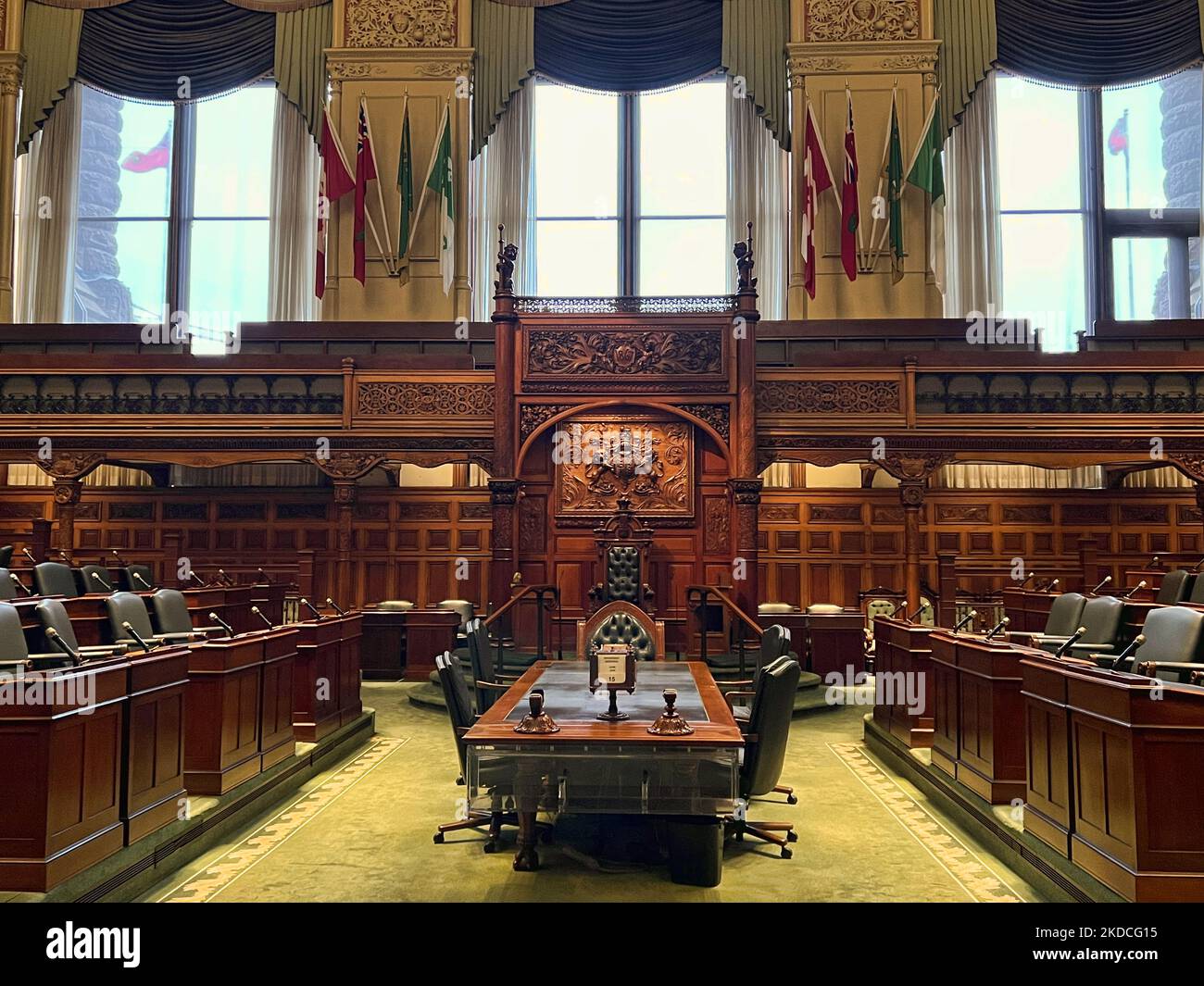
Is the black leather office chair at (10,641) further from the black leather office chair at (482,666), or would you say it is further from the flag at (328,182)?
the flag at (328,182)

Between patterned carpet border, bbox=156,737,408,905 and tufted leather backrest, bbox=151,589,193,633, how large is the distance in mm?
1520

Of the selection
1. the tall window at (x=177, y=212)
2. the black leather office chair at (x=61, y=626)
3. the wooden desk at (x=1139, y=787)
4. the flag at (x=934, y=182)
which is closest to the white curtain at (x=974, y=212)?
the flag at (x=934, y=182)

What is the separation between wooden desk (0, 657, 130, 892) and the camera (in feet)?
10.2

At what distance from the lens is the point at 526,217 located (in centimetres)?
1317

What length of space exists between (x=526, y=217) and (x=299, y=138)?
3520mm

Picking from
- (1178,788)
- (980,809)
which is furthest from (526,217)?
(1178,788)

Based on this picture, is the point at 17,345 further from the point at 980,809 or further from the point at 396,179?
the point at 980,809

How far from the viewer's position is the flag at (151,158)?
13.8m

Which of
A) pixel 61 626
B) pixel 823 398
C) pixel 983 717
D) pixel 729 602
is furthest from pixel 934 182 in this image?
pixel 61 626

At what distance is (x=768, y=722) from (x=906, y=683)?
102 inches

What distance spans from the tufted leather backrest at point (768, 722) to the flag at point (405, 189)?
983cm

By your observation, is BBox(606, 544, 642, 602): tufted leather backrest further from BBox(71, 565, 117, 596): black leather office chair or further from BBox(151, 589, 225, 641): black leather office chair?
BBox(71, 565, 117, 596): black leather office chair

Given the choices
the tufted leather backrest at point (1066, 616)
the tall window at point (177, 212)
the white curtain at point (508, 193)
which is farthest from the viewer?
the tall window at point (177, 212)

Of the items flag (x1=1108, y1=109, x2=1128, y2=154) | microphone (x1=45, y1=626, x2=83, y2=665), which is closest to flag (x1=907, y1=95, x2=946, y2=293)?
flag (x1=1108, y1=109, x2=1128, y2=154)
